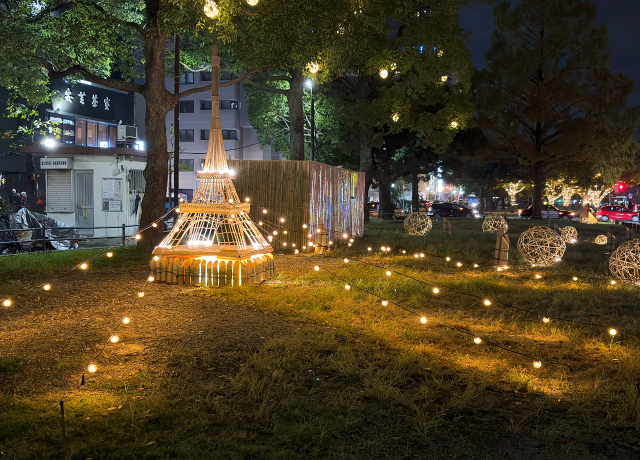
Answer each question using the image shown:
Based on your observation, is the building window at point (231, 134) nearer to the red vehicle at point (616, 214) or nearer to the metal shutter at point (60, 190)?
the metal shutter at point (60, 190)

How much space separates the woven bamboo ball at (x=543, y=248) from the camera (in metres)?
Result: 12.9

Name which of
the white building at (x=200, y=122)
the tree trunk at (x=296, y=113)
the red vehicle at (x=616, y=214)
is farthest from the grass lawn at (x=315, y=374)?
the white building at (x=200, y=122)

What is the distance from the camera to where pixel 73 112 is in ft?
92.7

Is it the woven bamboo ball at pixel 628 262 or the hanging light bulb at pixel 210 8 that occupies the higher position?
the hanging light bulb at pixel 210 8

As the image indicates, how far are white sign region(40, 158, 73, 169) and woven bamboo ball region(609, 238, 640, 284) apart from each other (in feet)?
57.7

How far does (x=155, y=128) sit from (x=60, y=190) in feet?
27.6

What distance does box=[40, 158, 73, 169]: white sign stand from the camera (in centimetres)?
1881

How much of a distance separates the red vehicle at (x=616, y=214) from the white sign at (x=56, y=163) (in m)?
37.8

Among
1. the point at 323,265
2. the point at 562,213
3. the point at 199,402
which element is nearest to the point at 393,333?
the point at 199,402

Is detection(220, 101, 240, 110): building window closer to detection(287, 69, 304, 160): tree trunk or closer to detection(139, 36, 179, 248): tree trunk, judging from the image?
detection(287, 69, 304, 160): tree trunk

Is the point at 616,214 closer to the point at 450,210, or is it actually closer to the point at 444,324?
the point at 450,210

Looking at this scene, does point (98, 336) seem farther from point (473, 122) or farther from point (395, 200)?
point (395, 200)

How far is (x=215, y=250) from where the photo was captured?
31.3 ft

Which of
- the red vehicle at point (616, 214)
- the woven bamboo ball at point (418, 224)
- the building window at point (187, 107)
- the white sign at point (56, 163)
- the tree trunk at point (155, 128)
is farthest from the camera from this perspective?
the building window at point (187, 107)
